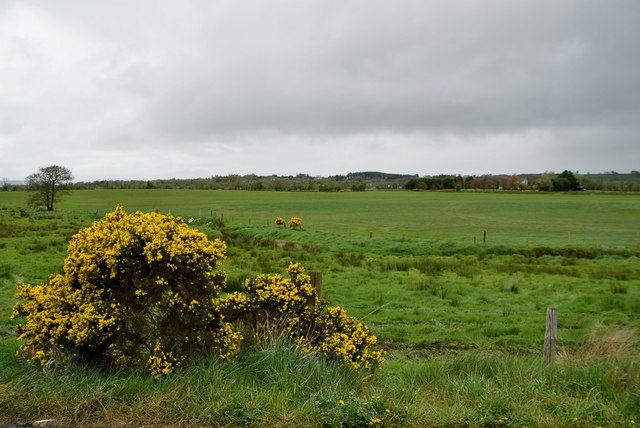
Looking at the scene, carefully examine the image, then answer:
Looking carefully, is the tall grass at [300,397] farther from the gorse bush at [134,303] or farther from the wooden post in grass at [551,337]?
the wooden post in grass at [551,337]

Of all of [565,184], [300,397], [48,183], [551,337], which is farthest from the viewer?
[565,184]

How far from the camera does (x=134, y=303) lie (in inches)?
222

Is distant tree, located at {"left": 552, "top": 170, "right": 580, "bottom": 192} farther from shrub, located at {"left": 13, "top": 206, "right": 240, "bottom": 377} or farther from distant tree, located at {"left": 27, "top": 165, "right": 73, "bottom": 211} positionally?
shrub, located at {"left": 13, "top": 206, "right": 240, "bottom": 377}

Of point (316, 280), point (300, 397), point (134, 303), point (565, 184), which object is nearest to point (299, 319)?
point (316, 280)

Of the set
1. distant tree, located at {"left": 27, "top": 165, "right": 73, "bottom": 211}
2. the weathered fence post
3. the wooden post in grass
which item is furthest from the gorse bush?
distant tree, located at {"left": 27, "top": 165, "right": 73, "bottom": 211}

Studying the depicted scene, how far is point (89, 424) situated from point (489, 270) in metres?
21.1

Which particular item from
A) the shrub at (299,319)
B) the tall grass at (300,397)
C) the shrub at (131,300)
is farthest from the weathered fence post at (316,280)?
the shrub at (131,300)

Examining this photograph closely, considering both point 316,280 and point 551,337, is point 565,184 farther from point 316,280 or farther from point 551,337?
point 316,280

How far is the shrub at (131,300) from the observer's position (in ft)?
17.6

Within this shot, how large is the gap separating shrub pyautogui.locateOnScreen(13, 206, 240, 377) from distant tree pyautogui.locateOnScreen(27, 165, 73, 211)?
247 feet

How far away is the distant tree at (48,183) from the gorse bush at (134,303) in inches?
2967

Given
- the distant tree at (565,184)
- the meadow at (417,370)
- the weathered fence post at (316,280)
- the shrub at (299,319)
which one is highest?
the distant tree at (565,184)

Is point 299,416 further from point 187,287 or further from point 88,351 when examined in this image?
point 88,351

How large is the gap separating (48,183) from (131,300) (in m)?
76.3
